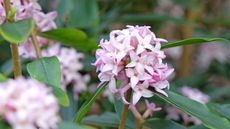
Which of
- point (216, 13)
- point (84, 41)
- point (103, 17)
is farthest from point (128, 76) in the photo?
point (216, 13)

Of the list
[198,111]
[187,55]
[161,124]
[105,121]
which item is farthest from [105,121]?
[187,55]

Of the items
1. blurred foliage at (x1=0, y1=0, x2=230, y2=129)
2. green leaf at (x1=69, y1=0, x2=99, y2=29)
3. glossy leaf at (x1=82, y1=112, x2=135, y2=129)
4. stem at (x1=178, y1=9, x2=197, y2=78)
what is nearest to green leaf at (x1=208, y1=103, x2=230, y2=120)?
blurred foliage at (x1=0, y1=0, x2=230, y2=129)

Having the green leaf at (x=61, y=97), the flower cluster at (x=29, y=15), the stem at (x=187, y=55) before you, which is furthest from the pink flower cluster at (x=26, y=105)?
the stem at (x=187, y=55)

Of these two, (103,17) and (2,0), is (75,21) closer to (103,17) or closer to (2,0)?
(103,17)

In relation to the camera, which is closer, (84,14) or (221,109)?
(221,109)

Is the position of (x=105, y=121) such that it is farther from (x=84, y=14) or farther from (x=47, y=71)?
(x=84, y=14)
